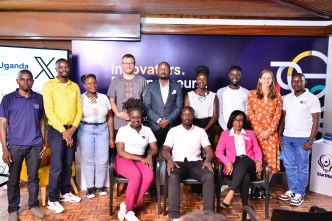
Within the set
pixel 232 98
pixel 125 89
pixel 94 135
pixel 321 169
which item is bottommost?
pixel 321 169

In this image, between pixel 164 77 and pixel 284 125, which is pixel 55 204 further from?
pixel 284 125

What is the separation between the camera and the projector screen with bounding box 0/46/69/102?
4551mm

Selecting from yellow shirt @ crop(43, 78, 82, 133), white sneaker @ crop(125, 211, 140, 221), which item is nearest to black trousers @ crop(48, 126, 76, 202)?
yellow shirt @ crop(43, 78, 82, 133)

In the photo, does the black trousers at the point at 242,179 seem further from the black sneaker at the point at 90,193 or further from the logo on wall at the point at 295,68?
the logo on wall at the point at 295,68

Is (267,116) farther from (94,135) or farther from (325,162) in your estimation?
(94,135)

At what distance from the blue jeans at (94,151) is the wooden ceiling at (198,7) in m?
1.89

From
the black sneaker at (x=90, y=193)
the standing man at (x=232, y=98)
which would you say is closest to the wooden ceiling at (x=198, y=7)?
the standing man at (x=232, y=98)

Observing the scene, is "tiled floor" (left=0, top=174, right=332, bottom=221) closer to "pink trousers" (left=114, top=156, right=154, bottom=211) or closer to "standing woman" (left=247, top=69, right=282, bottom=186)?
"pink trousers" (left=114, top=156, right=154, bottom=211)

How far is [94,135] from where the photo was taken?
4266 mm

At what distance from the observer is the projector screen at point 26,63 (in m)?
4.55

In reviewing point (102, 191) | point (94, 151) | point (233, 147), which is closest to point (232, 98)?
point (233, 147)

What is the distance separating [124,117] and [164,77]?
780 millimetres

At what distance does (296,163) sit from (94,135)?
2795mm

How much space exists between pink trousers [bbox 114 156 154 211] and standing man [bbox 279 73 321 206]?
1.96 meters
